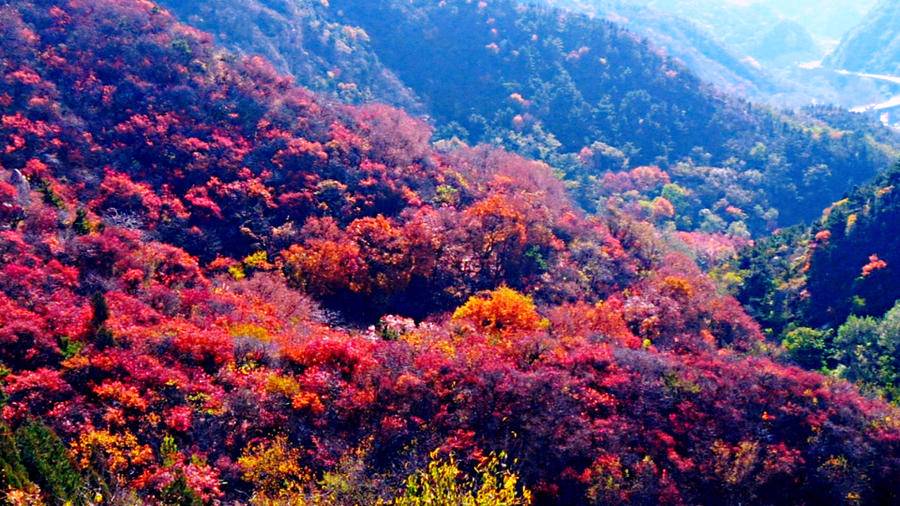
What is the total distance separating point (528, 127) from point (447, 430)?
3939 inches

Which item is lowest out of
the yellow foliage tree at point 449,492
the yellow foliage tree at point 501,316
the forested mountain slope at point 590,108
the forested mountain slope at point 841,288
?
the yellow foliage tree at point 449,492

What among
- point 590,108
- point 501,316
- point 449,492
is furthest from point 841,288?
point 590,108

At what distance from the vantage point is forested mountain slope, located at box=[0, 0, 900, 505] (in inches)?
991

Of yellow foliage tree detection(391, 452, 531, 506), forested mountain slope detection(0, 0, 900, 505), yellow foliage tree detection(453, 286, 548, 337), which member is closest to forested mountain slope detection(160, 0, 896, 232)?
forested mountain slope detection(0, 0, 900, 505)

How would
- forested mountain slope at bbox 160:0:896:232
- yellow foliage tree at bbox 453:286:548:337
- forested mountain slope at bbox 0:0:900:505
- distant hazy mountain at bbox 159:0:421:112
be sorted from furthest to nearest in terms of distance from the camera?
forested mountain slope at bbox 160:0:896:232 < distant hazy mountain at bbox 159:0:421:112 < yellow foliage tree at bbox 453:286:548:337 < forested mountain slope at bbox 0:0:900:505

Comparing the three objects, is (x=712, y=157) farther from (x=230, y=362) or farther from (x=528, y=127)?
(x=230, y=362)

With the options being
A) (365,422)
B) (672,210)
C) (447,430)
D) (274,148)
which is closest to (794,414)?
(447,430)

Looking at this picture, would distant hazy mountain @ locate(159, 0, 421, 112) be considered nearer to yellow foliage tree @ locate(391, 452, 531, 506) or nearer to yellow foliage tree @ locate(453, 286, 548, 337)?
yellow foliage tree @ locate(453, 286, 548, 337)

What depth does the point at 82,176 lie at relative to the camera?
1863 inches

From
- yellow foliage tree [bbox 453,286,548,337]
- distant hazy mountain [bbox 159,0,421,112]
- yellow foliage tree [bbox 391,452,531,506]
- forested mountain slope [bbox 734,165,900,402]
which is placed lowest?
yellow foliage tree [bbox 391,452,531,506]

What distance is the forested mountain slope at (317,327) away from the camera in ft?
82.6

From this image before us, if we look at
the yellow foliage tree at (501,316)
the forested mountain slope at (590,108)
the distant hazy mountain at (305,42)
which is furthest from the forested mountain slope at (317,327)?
the forested mountain slope at (590,108)

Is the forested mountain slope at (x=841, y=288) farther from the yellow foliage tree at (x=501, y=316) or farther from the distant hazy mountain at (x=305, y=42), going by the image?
the distant hazy mountain at (x=305, y=42)

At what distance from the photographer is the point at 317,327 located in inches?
1569
